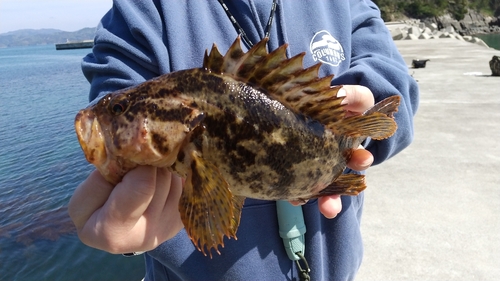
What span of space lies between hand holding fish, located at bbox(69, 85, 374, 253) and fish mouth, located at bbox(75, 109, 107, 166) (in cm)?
13

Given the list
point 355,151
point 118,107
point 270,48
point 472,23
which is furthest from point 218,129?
point 472,23

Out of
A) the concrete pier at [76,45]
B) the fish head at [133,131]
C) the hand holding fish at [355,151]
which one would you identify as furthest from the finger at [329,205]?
the concrete pier at [76,45]

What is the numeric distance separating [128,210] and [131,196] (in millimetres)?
75

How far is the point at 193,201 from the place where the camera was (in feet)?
5.17

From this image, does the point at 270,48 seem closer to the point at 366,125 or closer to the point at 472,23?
the point at 366,125

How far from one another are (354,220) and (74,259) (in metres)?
6.58

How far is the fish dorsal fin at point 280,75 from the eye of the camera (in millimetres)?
1572

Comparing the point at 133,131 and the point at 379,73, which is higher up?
the point at 133,131

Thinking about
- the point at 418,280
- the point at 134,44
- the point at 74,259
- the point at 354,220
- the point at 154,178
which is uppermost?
the point at 134,44

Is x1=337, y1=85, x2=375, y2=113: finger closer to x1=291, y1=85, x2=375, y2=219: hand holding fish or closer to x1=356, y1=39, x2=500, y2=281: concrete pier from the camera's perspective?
x1=291, y1=85, x2=375, y2=219: hand holding fish

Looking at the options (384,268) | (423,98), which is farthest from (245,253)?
(423,98)

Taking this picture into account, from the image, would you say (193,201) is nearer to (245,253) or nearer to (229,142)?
(229,142)

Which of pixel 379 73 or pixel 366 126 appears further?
pixel 379 73

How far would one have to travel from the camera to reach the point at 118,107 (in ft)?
5.24
